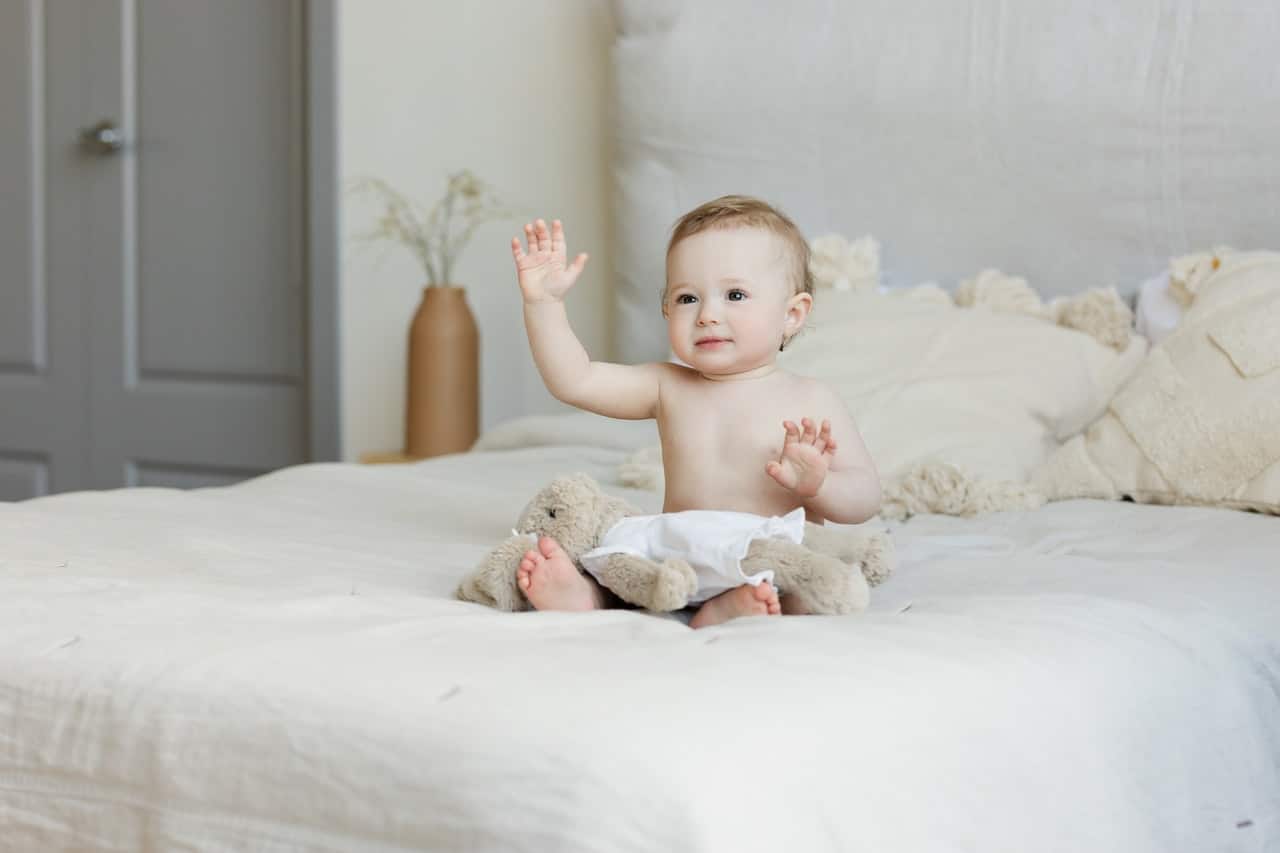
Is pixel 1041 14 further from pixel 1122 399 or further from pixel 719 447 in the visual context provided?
pixel 719 447

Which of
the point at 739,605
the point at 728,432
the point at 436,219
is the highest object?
the point at 436,219

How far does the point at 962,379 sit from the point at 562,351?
2.59 ft

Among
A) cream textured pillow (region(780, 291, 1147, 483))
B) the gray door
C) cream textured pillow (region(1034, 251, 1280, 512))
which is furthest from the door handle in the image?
cream textured pillow (region(1034, 251, 1280, 512))

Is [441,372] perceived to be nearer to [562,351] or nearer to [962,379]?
[962,379]

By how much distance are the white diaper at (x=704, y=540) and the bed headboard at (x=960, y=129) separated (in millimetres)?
1215

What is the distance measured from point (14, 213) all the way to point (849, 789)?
3490mm

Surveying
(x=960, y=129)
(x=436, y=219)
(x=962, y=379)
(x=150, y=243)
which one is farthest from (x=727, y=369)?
(x=150, y=243)

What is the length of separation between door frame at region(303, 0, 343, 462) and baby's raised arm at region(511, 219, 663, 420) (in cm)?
194

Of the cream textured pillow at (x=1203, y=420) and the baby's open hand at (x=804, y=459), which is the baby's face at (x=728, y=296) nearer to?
the baby's open hand at (x=804, y=459)

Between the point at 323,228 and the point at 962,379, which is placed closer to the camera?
the point at 962,379

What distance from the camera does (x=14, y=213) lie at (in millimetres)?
3709

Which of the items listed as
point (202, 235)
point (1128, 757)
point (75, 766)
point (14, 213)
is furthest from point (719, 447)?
point (14, 213)

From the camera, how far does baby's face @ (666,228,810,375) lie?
4.32ft

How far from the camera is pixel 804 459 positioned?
3.99ft
